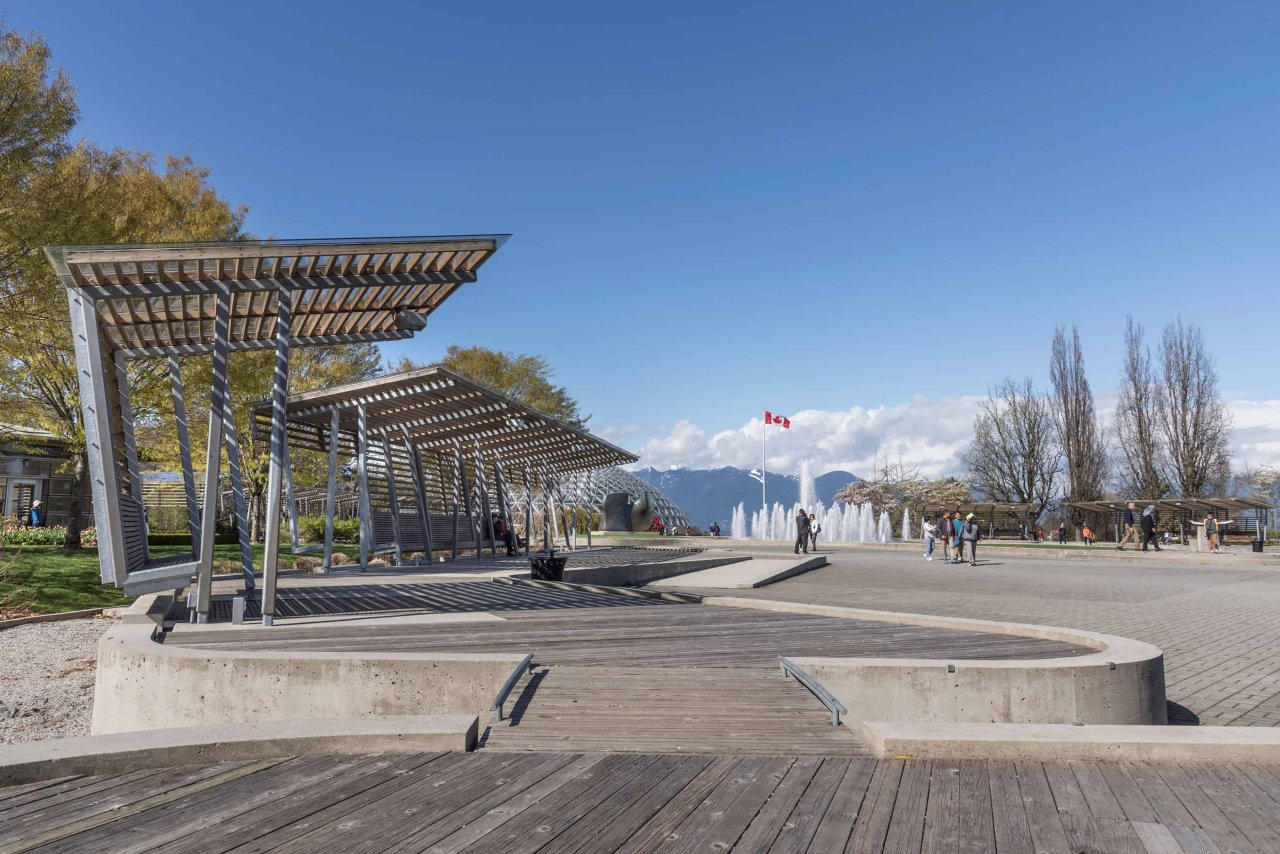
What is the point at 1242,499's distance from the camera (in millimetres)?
33844

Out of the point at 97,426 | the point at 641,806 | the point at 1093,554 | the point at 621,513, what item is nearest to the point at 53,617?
the point at 97,426

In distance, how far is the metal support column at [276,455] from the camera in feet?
26.0

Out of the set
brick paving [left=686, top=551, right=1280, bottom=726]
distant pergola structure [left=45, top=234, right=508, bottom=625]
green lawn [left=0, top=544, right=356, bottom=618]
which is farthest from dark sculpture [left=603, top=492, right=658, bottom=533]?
distant pergola structure [left=45, top=234, right=508, bottom=625]

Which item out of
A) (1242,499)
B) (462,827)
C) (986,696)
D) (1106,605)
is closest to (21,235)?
(462,827)

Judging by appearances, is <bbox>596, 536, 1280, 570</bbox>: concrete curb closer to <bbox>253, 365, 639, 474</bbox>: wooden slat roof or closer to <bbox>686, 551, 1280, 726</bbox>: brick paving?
<bbox>686, 551, 1280, 726</bbox>: brick paving

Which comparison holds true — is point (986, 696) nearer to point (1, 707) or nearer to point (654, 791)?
point (654, 791)

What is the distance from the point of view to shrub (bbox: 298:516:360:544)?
1129 inches

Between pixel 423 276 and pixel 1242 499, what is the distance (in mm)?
37468

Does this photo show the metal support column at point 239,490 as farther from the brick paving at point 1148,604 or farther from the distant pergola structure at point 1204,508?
the distant pergola structure at point 1204,508

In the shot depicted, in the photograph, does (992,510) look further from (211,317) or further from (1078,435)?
(211,317)

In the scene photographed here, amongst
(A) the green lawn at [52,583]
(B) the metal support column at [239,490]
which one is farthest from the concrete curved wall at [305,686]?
(A) the green lawn at [52,583]

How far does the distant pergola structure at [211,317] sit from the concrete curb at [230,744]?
380cm

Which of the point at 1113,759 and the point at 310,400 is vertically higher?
the point at 310,400

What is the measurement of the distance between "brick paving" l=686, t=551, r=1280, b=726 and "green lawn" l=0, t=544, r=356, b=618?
35.5ft
